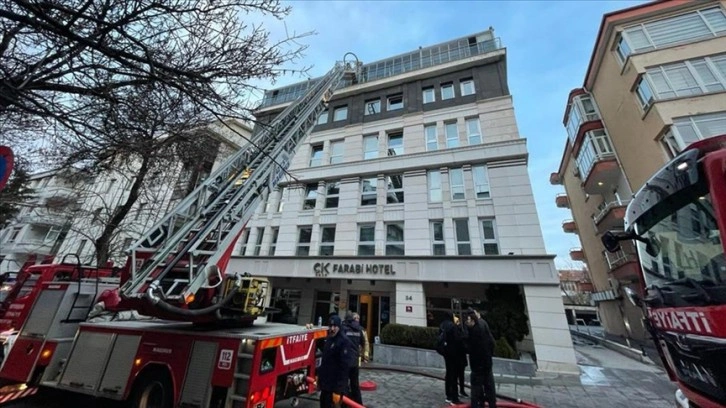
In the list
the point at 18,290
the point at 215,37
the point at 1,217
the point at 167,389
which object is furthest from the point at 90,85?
the point at 1,217

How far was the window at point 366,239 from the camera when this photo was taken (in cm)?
1473

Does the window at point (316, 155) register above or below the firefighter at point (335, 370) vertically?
above

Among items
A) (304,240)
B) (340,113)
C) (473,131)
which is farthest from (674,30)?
(304,240)

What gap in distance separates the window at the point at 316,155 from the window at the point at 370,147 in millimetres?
3167

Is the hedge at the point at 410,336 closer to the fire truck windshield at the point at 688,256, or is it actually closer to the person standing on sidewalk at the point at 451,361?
the person standing on sidewalk at the point at 451,361

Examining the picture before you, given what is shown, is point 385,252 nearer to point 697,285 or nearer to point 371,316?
point 371,316

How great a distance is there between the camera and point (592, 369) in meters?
10.6

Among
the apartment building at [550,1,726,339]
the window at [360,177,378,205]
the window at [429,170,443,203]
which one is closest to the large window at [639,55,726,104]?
the apartment building at [550,1,726,339]

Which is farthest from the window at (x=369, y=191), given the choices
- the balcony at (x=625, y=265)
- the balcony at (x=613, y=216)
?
the balcony at (x=625, y=265)

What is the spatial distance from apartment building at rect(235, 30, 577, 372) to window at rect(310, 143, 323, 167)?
0.10m

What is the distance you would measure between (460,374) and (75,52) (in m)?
9.01

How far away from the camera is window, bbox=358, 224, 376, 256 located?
1473 centimetres

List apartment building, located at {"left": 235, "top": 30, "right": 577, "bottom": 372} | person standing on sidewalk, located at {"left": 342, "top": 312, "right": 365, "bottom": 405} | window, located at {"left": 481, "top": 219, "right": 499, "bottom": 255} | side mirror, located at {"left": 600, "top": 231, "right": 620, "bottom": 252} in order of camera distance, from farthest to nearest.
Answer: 1. window, located at {"left": 481, "top": 219, "right": 499, "bottom": 255}
2. apartment building, located at {"left": 235, "top": 30, "right": 577, "bottom": 372}
3. person standing on sidewalk, located at {"left": 342, "top": 312, "right": 365, "bottom": 405}
4. side mirror, located at {"left": 600, "top": 231, "right": 620, "bottom": 252}

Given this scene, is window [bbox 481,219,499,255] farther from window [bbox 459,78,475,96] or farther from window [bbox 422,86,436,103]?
window [bbox 422,86,436,103]
